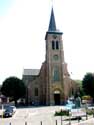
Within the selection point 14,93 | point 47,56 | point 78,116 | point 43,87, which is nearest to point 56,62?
point 47,56

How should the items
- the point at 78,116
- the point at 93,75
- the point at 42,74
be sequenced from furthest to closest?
the point at 42,74 → the point at 93,75 → the point at 78,116

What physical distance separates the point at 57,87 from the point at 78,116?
45591mm

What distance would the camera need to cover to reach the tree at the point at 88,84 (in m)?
73.6

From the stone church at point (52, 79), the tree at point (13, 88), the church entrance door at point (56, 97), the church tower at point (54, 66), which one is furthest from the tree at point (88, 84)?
the tree at point (13, 88)

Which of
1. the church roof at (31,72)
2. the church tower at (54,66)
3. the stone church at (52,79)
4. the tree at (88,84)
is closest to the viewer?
the tree at (88,84)

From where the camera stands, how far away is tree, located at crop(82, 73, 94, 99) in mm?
73562

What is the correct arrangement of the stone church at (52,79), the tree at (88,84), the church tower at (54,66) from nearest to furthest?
1. the tree at (88,84)
2. the church tower at (54,66)
3. the stone church at (52,79)

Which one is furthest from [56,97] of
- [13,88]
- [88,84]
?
[13,88]

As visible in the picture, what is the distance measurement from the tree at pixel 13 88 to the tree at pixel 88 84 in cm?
1666

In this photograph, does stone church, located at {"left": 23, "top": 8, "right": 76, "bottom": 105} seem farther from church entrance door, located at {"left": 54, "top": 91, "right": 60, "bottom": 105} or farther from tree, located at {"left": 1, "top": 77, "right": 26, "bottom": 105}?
tree, located at {"left": 1, "top": 77, "right": 26, "bottom": 105}

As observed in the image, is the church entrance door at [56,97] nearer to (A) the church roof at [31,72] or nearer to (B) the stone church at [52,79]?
(B) the stone church at [52,79]

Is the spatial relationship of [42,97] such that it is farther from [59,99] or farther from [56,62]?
[56,62]

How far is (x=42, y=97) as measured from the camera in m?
78.2

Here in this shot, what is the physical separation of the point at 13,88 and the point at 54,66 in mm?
12680
